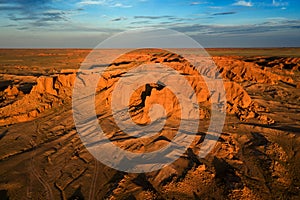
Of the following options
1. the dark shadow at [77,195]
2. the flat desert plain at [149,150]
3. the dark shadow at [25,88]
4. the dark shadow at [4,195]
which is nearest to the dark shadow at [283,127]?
the flat desert plain at [149,150]

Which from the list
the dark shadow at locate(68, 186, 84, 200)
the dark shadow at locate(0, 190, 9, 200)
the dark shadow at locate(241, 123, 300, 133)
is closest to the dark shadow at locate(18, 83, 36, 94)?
the dark shadow at locate(0, 190, 9, 200)

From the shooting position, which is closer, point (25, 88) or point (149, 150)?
point (149, 150)

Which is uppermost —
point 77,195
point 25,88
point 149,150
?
point 25,88

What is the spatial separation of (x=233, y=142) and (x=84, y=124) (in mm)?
6082

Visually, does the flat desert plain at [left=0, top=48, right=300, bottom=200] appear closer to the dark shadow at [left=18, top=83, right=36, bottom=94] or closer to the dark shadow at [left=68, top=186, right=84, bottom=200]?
the dark shadow at [left=68, top=186, right=84, bottom=200]

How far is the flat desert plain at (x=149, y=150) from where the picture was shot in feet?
22.0

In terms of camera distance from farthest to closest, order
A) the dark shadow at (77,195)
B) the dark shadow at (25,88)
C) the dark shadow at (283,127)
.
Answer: the dark shadow at (25,88)
the dark shadow at (283,127)
the dark shadow at (77,195)

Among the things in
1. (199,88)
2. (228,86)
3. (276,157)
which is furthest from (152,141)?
(228,86)

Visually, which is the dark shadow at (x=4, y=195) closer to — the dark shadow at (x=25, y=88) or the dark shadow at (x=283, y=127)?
the dark shadow at (x=283, y=127)

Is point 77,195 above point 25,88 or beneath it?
beneath

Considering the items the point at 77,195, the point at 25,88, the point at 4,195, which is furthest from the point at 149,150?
the point at 25,88

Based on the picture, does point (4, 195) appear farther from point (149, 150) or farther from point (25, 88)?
point (25, 88)

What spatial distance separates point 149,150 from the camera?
336 inches

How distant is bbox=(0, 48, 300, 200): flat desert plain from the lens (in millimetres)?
6703
